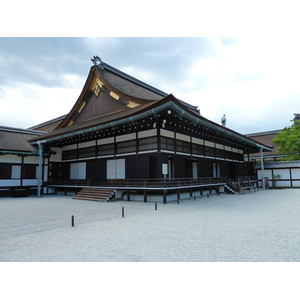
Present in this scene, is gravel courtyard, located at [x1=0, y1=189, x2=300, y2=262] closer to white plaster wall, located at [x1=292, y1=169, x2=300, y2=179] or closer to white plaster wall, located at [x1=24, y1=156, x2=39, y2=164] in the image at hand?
white plaster wall, located at [x1=24, y1=156, x2=39, y2=164]

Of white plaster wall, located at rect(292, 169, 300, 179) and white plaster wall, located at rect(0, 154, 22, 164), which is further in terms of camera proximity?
white plaster wall, located at rect(292, 169, 300, 179)

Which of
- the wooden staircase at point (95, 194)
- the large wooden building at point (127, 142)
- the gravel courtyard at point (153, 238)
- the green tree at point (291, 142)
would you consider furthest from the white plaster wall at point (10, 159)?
the green tree at point (291, 142)

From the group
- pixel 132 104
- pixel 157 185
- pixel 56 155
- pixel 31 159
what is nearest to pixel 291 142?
pixel 132 104

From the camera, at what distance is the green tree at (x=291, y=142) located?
81.5 ft

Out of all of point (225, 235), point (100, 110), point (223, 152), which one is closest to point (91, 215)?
point (225, 235)

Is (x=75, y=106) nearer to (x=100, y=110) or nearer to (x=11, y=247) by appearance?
(x=100, y=110)

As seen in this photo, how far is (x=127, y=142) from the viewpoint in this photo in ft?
50.0

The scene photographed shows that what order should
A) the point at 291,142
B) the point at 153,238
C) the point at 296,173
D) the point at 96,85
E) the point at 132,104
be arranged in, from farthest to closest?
the point at 291,142, the point at 296,173, the point at 96,85, the point at 132,104, the point at 153,238

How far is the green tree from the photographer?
24.8 m

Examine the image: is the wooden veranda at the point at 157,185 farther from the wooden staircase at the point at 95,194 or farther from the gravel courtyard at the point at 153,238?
the gravel courtyard at the point at 153,238

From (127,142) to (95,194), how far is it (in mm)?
3965

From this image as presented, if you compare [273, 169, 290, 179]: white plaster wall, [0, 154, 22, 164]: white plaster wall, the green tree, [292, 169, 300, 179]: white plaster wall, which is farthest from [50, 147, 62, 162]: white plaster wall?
[292, 169, 300, 179]: white plaster wall

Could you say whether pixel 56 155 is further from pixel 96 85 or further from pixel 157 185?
pixel 157 185

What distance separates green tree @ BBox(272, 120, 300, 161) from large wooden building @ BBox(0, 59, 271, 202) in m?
5.75
